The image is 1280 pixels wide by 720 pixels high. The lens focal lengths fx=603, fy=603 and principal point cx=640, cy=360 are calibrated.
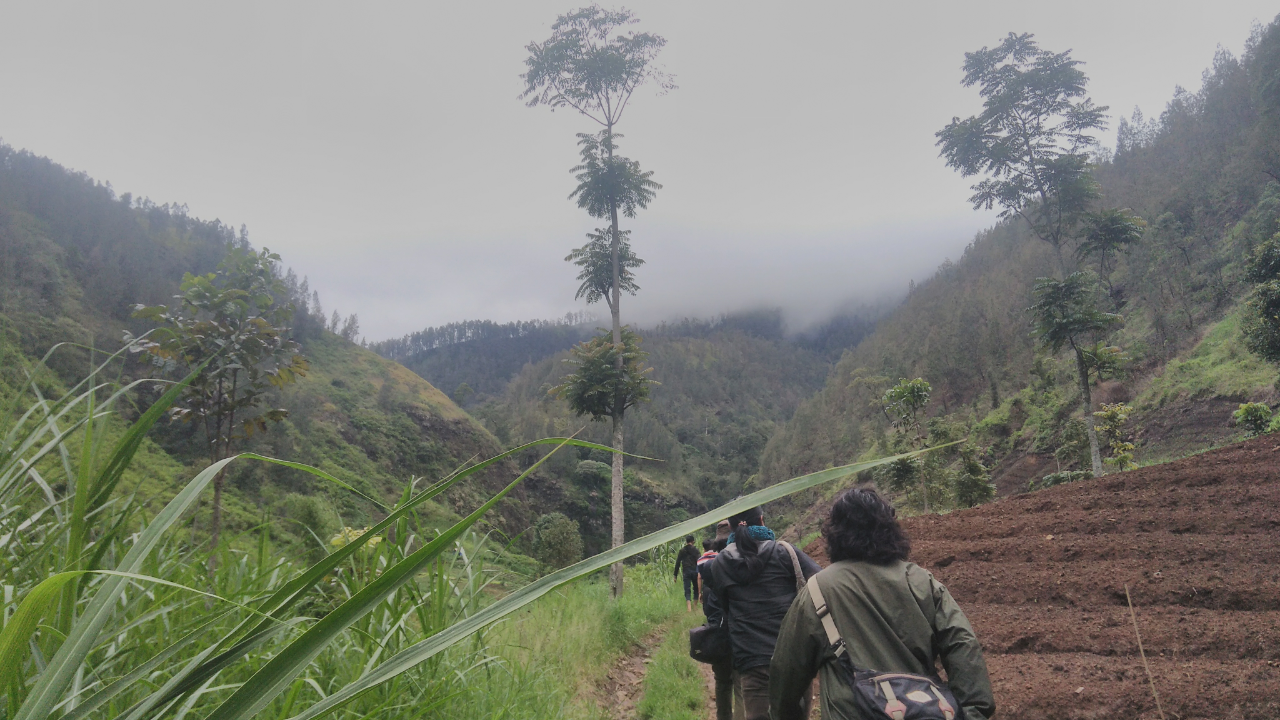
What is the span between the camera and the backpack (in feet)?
5.97

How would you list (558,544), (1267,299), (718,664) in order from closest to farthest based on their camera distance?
(718,664) < (1267,299) < (558,544)

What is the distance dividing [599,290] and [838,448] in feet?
118

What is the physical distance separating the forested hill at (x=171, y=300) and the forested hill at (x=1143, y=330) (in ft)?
77.3

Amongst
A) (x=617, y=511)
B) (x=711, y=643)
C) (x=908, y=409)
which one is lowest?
(x=617, y=511)

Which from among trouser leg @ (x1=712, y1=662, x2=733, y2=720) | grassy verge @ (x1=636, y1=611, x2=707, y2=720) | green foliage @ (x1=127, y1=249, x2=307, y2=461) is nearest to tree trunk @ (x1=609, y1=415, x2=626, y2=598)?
grassy verge @ (x1=636, y1=611, x2=707, y2=720)

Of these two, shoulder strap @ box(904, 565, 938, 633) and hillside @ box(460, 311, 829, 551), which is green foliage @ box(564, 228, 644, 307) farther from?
shoulder strap @ box(904, 565, 938, 633)

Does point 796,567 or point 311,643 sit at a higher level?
point 311,643

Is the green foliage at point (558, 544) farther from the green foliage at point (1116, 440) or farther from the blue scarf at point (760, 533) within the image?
the blue scarf at point (760, 533)

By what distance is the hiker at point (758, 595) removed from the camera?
10.9ft

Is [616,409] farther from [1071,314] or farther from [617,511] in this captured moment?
[1071,314]

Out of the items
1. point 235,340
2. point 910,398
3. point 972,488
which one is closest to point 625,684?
point 235,340

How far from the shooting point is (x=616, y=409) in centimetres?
1203

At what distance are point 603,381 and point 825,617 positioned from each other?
9.84m

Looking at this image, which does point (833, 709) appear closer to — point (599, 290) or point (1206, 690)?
point (1206, 690)
